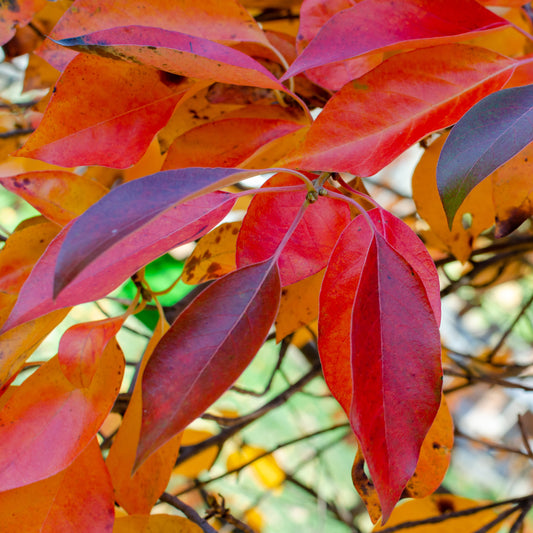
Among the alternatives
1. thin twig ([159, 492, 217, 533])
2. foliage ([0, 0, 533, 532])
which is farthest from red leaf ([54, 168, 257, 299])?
thin twig ([159, 492, 217, 533])

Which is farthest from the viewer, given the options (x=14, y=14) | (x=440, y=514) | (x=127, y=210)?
(x=440, y=514)

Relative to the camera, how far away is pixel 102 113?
0.30 metres

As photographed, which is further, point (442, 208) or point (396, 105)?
point (442, 208)

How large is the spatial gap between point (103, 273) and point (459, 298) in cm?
122

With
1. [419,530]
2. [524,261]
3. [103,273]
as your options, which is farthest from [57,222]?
[524,261]

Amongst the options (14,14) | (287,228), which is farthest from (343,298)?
(14,14)

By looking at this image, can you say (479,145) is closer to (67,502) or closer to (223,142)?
(223,142)

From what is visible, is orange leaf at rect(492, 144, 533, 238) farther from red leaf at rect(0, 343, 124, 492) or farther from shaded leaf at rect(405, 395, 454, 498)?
red leaf at rect(0, 343, 124, 492)

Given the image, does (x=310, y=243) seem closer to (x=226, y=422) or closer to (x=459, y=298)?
(x=226, y=422)

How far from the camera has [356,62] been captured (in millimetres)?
340

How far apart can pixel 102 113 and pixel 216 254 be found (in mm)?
111

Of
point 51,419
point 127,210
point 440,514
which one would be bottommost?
point 440,514

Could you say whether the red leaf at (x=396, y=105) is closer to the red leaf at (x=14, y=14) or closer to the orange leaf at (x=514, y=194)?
the orange leaf at (x=514, y=194)

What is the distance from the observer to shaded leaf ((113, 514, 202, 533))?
338 mm
